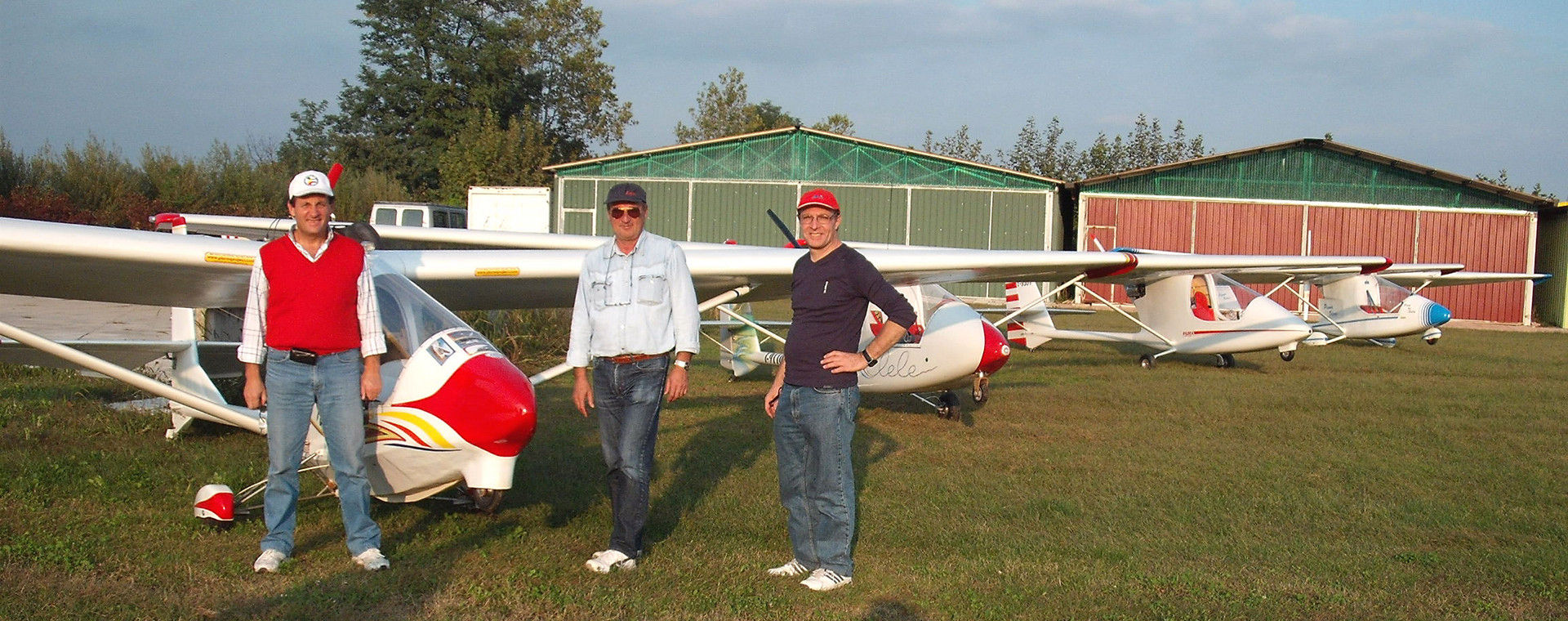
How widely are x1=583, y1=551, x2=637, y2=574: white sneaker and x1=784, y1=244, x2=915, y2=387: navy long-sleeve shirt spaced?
Result: 114 cm

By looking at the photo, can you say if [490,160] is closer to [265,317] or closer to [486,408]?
[265,317]

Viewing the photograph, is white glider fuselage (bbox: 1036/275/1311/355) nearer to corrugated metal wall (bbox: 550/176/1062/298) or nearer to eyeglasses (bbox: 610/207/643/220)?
eyeglasses (bbox: 610/207/643/220)

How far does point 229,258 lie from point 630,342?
1982 millimetres

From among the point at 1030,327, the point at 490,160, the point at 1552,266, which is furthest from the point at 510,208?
the point at 1552,266

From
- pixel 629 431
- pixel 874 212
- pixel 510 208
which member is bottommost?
pixel 629 431

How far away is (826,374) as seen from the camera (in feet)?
14.6

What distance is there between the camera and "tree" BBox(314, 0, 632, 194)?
4472 centimetres

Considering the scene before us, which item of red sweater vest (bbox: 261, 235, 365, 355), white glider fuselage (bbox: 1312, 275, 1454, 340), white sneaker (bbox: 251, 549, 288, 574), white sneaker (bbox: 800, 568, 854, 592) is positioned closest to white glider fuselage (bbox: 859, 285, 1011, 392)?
white sneaker (bbox: 800, 568, 854, 592)

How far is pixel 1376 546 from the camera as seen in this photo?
553cm

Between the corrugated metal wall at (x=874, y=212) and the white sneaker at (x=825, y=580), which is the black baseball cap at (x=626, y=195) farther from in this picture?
the corrugated metal wall at (x=874, y=212)

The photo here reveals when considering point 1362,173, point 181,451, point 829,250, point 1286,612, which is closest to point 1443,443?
point 1286,612

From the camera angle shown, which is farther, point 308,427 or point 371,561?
point 371,561

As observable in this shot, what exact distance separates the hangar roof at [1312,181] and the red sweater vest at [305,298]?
1020 inches

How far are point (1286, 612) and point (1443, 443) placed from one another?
5601 mm
